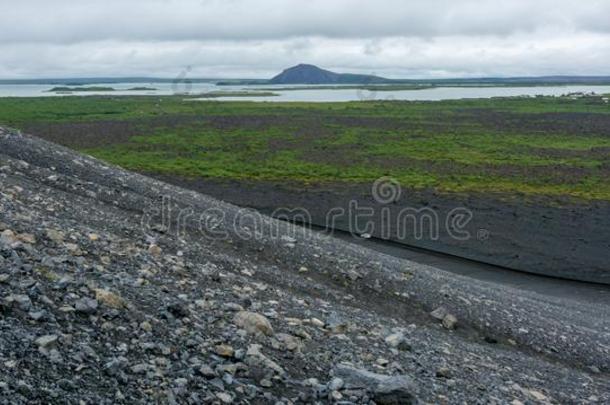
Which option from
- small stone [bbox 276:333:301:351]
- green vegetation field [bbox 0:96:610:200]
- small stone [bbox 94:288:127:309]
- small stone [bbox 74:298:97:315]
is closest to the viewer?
small stone [bbox 74:298:97:315]

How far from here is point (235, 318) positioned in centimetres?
1048

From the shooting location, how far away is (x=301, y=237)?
20.5 metres

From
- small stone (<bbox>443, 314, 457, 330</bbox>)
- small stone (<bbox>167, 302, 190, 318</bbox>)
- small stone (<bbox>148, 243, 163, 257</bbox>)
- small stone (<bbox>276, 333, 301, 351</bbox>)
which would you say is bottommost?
small stone (<bbox>443, 314, 457, 330</bbox>)

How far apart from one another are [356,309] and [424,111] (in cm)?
8880

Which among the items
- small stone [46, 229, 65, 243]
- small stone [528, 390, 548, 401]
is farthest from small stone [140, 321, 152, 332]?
small stone [528, 390, 548, 401]

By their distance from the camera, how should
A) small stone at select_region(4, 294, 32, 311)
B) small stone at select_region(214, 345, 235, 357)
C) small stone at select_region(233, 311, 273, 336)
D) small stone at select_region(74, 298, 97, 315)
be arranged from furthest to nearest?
small stone at select_region(233, 311, 273, 336)
small stone at select_region(214, 345, 235, 357)
small stone at select_region(74, 298, 97, 315)
small stone at select_region(4, 294, 32, 311)

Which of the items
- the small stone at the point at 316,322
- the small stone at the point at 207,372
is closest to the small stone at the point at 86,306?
the small stone at the point at 207,372

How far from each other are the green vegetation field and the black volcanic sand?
2825 mm

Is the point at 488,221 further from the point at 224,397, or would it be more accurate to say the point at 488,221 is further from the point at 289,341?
the point at 224,397

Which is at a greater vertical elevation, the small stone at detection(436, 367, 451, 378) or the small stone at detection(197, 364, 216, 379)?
the small stone at detection(197, 364, 216, 379)

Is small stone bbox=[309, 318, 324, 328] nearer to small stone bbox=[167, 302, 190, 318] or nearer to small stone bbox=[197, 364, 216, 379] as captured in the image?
small stone bbox=[167, 302, 190, 318]

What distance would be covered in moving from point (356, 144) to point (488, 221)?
2832 cm

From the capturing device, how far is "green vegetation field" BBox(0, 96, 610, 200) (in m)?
42.8

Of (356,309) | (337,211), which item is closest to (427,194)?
(337,211)
